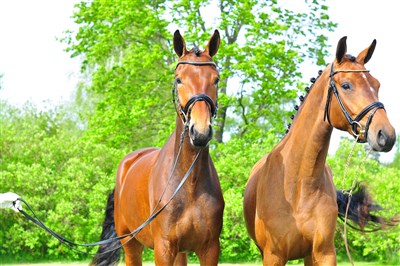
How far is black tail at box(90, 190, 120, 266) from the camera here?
9.41m

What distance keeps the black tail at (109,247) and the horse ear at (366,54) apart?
449 centimetres

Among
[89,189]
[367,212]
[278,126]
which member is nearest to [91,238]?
[89,189]

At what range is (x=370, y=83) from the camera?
5840 mm

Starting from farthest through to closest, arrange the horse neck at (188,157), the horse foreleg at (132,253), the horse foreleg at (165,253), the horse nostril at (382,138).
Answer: the horse foreleg at (132,253) < the horse neck at (188,157) < the horse foreleg at (165,253) < the horse nostril at (382,138)

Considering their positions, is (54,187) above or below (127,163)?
above

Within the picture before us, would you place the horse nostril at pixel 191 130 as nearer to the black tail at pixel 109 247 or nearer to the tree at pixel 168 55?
the black tail at pixel 109 247

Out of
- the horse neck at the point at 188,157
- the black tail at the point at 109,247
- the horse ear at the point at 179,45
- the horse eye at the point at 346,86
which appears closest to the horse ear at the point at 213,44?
the horse ear at the point at 179,45

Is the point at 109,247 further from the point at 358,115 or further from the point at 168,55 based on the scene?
the point at 168,55

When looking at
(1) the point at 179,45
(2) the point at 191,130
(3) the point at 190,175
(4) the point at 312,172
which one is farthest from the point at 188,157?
(4) the point at 312,172

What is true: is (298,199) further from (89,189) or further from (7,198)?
(89,189)

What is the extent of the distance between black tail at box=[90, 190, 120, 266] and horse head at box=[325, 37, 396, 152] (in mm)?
4289

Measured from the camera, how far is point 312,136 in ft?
20.7

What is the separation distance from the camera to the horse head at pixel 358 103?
556 cm

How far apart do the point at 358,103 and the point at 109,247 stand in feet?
15.7
